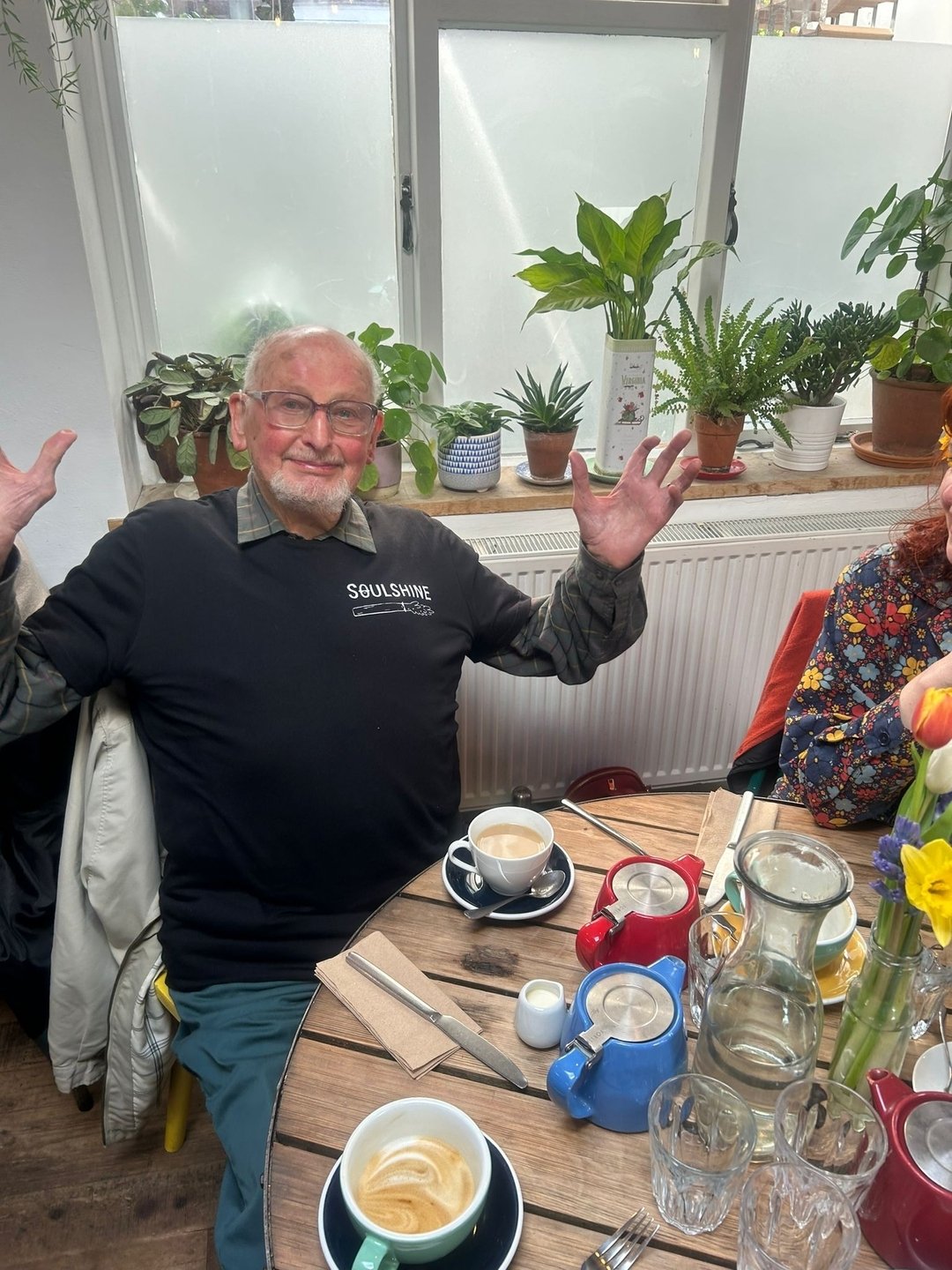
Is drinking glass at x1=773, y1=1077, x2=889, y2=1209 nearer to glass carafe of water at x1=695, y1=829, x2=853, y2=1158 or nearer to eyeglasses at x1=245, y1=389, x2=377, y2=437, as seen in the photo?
glass carafe of water at x1=695, y1=829, x2=853, y2=1158

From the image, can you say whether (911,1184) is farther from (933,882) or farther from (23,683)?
(23,683)

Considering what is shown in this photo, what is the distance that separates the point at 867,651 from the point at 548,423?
0.99 meters

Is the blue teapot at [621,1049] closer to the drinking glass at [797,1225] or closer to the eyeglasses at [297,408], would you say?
the drinking glass at [797,1225]

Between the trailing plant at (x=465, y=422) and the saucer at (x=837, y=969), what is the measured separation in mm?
1330

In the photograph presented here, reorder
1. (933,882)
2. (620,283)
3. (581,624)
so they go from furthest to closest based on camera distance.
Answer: (620,283)
(581,624)
(933,882)

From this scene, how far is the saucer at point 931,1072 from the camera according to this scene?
2.73 feet

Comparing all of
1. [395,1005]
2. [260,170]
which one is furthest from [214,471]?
[395,1005]

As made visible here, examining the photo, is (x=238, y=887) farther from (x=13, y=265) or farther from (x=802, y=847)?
(x=13, y=265)

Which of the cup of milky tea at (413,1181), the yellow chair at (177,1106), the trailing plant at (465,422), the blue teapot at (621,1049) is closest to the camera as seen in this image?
the cup of milky tea at (413,1181)

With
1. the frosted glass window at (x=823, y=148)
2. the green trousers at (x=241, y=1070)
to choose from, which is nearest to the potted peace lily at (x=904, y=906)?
the green trousers at (x=241, y=1070)

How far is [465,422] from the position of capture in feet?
6.75

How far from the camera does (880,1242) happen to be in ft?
2.31

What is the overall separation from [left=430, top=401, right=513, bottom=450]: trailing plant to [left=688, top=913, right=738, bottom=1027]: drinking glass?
54.5 inches

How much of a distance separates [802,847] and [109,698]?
3.21 feet
